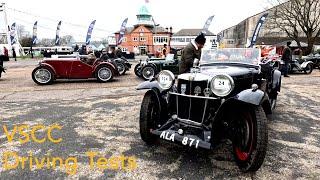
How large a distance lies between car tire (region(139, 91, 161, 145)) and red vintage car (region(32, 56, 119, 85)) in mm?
7005

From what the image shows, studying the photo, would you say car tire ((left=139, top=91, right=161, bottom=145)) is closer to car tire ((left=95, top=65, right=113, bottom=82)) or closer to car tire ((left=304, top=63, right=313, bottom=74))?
car tire ((left=95, top=65, right=113, bottom=82))

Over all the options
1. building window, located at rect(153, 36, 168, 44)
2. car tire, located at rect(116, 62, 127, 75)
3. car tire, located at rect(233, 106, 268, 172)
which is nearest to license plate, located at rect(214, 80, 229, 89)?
car tire, located at rect(233, 106, 268, 172)

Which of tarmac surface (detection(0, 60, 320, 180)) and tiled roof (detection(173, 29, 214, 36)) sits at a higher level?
tiled roof (detection(173, 29, 214, 36))

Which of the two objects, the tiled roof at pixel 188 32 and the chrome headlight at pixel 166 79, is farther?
the tiled roof at pixel 188 32

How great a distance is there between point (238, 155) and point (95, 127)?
2669 mm

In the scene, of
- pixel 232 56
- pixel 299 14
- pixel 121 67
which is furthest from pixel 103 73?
pixel 299 14

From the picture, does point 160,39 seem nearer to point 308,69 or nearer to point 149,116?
point 308,69

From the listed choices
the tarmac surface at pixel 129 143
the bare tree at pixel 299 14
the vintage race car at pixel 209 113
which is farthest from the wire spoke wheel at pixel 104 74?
the bare tree at pixel 299 14

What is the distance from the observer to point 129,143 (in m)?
4.43

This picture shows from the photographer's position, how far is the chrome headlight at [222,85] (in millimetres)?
3775

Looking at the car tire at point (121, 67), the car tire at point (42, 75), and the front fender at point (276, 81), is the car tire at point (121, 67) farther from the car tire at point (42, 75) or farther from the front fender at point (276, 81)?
the front fender at point (276, 81)

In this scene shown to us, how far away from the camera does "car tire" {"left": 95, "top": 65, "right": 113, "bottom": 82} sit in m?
11.1

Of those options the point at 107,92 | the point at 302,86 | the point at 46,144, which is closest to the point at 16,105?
the point at 107,92

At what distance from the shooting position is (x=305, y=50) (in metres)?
33.8
